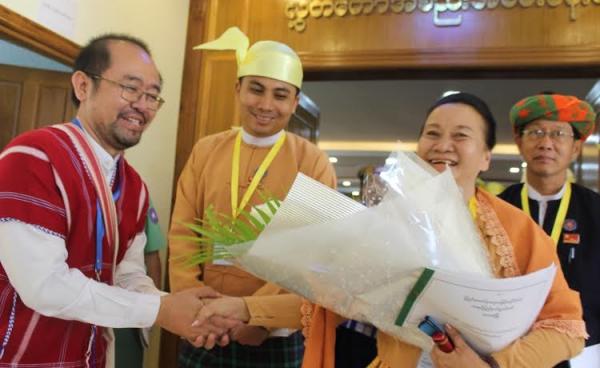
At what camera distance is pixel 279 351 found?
1.91 meters

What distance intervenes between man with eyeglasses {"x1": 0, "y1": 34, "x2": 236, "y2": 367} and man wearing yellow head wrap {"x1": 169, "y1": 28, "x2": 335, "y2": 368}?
1.17ft

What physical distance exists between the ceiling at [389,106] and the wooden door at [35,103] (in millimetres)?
1979

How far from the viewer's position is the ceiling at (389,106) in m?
5.39

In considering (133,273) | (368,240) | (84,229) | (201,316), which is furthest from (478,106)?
(133,273)

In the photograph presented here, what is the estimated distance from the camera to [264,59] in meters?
2.00

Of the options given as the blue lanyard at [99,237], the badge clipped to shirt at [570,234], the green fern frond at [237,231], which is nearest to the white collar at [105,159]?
the blue lanyard at [99,237]

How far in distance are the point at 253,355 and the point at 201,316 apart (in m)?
0.48

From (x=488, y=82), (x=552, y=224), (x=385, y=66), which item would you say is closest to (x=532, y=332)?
(x=552, y=224)

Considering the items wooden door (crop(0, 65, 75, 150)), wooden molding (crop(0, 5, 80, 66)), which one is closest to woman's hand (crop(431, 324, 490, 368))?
wooden molding (crop(0, 5, 80, 66))

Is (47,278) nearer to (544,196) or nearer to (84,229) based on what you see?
(84,229)

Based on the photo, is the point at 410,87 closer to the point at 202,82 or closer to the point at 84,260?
the point at 202,82

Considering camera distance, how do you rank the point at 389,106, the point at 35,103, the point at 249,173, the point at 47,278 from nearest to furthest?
1. the point at 47,278
2. the point at 249,173
3. the point at 35,103
4. the point at 389,106

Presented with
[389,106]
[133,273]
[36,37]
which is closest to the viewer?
[133,273]

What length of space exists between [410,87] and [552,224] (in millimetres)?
3829
